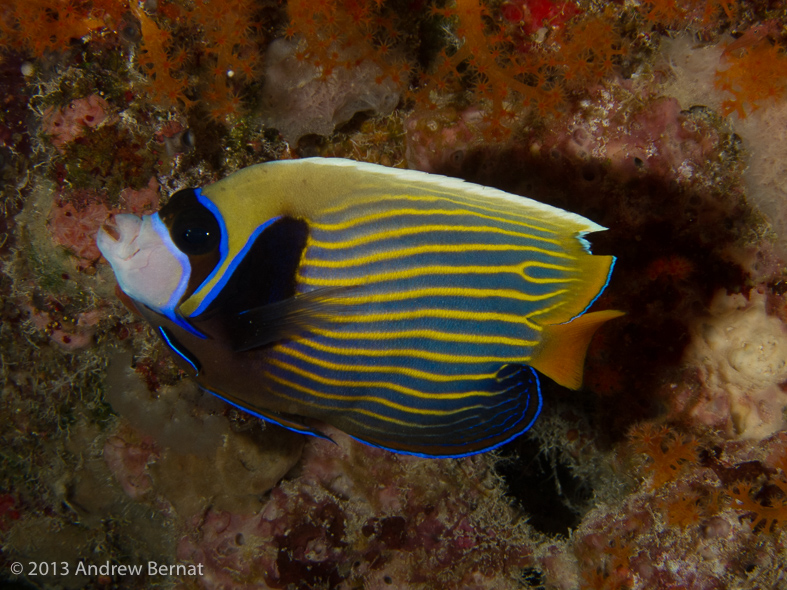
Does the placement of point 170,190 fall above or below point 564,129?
below

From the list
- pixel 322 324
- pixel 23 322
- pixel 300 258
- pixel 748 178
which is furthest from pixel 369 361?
pixel 23 322

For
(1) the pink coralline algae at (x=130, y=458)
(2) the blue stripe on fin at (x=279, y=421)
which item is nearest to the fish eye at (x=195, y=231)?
(2) the blue stripe on fin at (x=279, y=421)

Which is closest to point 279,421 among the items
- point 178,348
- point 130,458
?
point 178,348

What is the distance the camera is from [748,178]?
7.76 feet

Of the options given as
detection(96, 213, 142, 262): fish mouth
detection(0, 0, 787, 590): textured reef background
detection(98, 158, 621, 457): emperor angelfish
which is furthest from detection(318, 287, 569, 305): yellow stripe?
detection(0, 0, 787, 590): textured reef background

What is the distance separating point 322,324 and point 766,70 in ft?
8.82

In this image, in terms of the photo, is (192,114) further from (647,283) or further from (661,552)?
(661,552)

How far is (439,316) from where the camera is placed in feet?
4.84

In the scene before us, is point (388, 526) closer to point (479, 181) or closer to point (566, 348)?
point (566, 348)

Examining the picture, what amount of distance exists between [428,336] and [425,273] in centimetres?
23

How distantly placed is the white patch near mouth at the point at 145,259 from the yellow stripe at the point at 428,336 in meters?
0.49

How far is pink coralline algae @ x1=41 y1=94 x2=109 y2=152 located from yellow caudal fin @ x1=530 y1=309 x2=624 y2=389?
2.83 metres

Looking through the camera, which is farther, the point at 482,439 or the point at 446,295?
the point at 482,439

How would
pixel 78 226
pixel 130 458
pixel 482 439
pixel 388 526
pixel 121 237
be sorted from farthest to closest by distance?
pixel 130 458
pixel 388 526
pixel 78 226
pixel 482 439
pixel 121 237
